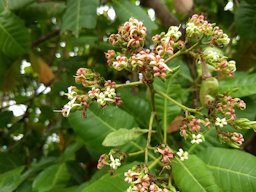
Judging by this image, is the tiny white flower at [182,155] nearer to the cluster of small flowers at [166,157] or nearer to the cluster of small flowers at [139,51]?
the cluster of small flowers at [166,157]

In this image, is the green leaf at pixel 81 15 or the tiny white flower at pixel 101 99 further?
the green leaf at pixel 81 15

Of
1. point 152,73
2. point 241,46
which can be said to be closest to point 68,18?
point 152,73

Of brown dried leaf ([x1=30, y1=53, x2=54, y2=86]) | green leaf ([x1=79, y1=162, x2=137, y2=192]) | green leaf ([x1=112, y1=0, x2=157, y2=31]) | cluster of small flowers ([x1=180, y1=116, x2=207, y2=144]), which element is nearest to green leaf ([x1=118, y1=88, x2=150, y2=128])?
green leaf ([x1=112, y1=0, x2=157, y2=31])

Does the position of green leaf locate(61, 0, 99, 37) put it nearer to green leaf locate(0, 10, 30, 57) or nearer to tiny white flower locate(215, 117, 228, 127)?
green leaf locate(0, 10, 30, 57)

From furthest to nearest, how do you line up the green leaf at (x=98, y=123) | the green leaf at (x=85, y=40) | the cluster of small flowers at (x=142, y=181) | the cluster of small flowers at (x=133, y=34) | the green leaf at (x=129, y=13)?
the green leaf at (x=85, y=40)
the green leaf at (x=129, y=13)
the green leaf at (x=98, y=123)
the cluster of small flowers at (x=133, y=34)
the cluster of small flowers at (x=142, y=181)

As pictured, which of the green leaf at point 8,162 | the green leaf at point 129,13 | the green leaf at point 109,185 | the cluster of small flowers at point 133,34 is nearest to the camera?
Answer: the cluster of small flowers at point 133,34

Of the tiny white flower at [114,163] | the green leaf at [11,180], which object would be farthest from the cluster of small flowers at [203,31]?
the green leaf at [11,180]
